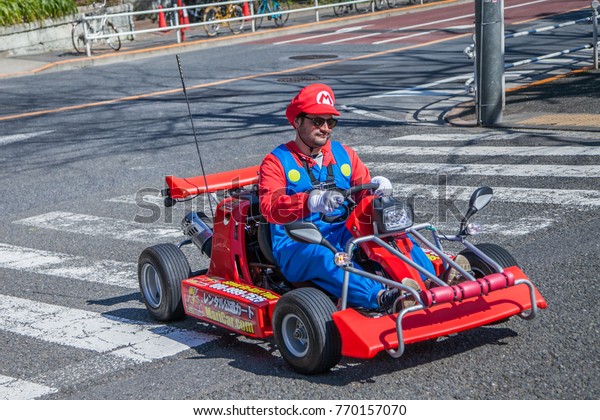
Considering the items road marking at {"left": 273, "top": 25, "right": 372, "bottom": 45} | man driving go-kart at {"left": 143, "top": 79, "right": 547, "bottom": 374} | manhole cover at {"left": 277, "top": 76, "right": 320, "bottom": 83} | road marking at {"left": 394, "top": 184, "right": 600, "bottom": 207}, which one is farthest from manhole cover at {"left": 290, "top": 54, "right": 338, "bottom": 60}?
man driving go-kart at {"left": 143, "top": 79, "right": 547, "bottom": 374}

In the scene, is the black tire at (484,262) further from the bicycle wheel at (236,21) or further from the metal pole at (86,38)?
the bicycle wheel at (236,21)

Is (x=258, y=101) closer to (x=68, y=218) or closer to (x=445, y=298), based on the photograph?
(x=68, y=218)

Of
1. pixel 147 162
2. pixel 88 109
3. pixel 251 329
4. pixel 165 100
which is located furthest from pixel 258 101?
pixel 251 329

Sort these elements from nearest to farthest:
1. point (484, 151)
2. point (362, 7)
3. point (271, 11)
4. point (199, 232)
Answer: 1. point (199, 232)
2. point (484, 151)
3. point (271, 11)
4. point (362, 7)

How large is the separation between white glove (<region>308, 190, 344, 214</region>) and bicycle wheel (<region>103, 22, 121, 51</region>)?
19.0 m

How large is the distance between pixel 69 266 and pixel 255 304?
2.97m

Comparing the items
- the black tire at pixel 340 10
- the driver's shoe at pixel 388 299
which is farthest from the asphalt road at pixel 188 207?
the black tire at pixel 340 10

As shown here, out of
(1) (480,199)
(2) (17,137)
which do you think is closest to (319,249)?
(1) (480,199)

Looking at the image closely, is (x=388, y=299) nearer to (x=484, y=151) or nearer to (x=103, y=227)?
(x=103, y=227)

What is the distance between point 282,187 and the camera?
562 cm

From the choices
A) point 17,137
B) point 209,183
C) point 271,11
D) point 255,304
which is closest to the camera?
point 255,304

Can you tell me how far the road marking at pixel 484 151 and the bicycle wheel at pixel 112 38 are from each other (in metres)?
13.1

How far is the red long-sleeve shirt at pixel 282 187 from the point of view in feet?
17.8

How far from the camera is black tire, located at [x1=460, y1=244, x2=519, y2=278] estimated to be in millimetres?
5508
